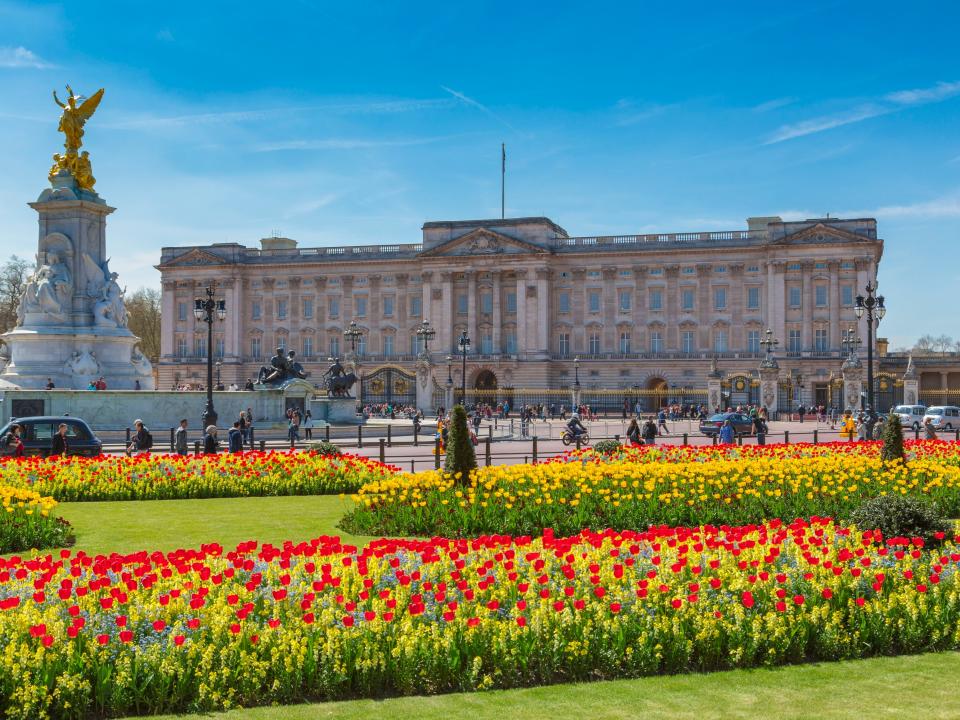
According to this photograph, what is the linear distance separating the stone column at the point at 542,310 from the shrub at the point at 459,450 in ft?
235

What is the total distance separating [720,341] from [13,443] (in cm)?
7029

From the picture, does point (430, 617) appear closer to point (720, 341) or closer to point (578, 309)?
point (720, 341)

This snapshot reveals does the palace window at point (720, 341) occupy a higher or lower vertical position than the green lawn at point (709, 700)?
higher

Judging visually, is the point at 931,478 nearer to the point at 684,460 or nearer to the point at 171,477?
the point at 684,460

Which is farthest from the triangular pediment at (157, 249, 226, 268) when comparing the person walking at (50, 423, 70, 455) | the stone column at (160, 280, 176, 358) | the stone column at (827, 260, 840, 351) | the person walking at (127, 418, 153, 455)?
the person walking at (50, 423, 70, 455)

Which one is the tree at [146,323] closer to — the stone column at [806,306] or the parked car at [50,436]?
the stone column at [806,306]

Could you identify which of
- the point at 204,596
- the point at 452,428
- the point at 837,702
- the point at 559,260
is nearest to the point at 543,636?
the point at 837,702

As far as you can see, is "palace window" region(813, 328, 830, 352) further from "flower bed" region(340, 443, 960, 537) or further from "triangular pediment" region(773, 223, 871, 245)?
"flower bed" region(340, 443, 960, 537)

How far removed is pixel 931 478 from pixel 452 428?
7.46 meters

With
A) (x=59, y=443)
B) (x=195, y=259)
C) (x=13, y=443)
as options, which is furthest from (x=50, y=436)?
(x=195, y=259)

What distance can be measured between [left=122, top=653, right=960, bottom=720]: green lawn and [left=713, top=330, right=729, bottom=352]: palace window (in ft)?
258

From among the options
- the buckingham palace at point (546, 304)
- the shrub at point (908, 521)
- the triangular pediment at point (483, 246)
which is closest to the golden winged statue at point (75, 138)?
the shrub at point (908, 521)

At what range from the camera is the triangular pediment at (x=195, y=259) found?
94125 millimetres

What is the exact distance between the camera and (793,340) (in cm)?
8269
